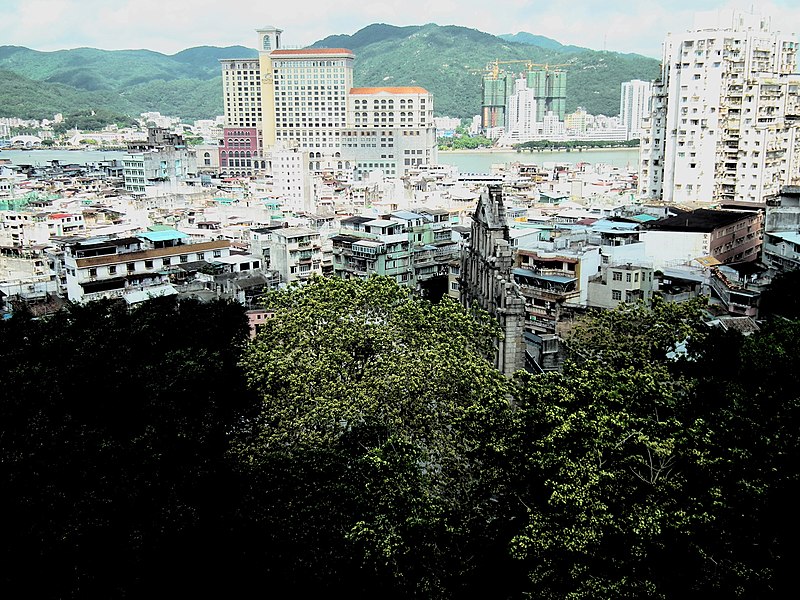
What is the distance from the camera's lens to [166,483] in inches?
385

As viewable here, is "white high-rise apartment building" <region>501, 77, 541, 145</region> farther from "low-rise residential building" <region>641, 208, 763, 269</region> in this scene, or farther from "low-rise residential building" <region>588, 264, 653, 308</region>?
"low-rise residential building" <region>588, 264, 653, 308</region>

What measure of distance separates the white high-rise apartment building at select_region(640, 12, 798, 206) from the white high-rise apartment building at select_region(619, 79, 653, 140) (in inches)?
3131

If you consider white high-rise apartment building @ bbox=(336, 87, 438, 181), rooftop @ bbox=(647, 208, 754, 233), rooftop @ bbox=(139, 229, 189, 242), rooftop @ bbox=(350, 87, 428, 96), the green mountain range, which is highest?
the green mountain range

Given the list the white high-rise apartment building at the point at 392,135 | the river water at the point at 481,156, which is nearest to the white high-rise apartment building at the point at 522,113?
the river water at the point at 481,156

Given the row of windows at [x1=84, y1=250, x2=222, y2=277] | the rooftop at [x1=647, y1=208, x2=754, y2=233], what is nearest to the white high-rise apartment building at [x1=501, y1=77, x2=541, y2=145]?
the rooftop at [x1=647, y1=208, x2=754, y2=233]

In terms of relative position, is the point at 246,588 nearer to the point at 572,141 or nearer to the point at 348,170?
the point at 348,170

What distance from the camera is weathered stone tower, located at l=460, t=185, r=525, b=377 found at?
46.4ft

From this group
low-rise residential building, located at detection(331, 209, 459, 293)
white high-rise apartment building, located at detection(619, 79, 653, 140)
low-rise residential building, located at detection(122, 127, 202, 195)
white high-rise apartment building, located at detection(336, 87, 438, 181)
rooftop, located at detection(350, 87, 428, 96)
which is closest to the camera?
low-rise residential building, located at detection(331, 209, 459, 293)

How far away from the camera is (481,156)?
114 metres

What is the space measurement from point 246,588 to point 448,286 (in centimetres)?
1836

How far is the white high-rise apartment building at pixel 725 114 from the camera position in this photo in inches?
1515

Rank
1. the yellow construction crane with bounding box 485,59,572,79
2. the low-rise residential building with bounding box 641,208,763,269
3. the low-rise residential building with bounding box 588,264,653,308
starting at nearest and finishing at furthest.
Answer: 1. the low-rise residential building with bounding box 588,264,653,308
2. the low-rise residential building with bounding box 641,208,763,269
3. the yellow construction crane with bounding box 485,59,572,79

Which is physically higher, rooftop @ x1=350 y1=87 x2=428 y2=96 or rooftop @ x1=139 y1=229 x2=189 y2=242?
rooftop @ x1=350 y1=87 x2=428 y2=96

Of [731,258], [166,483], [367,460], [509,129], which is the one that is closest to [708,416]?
[367,460]
